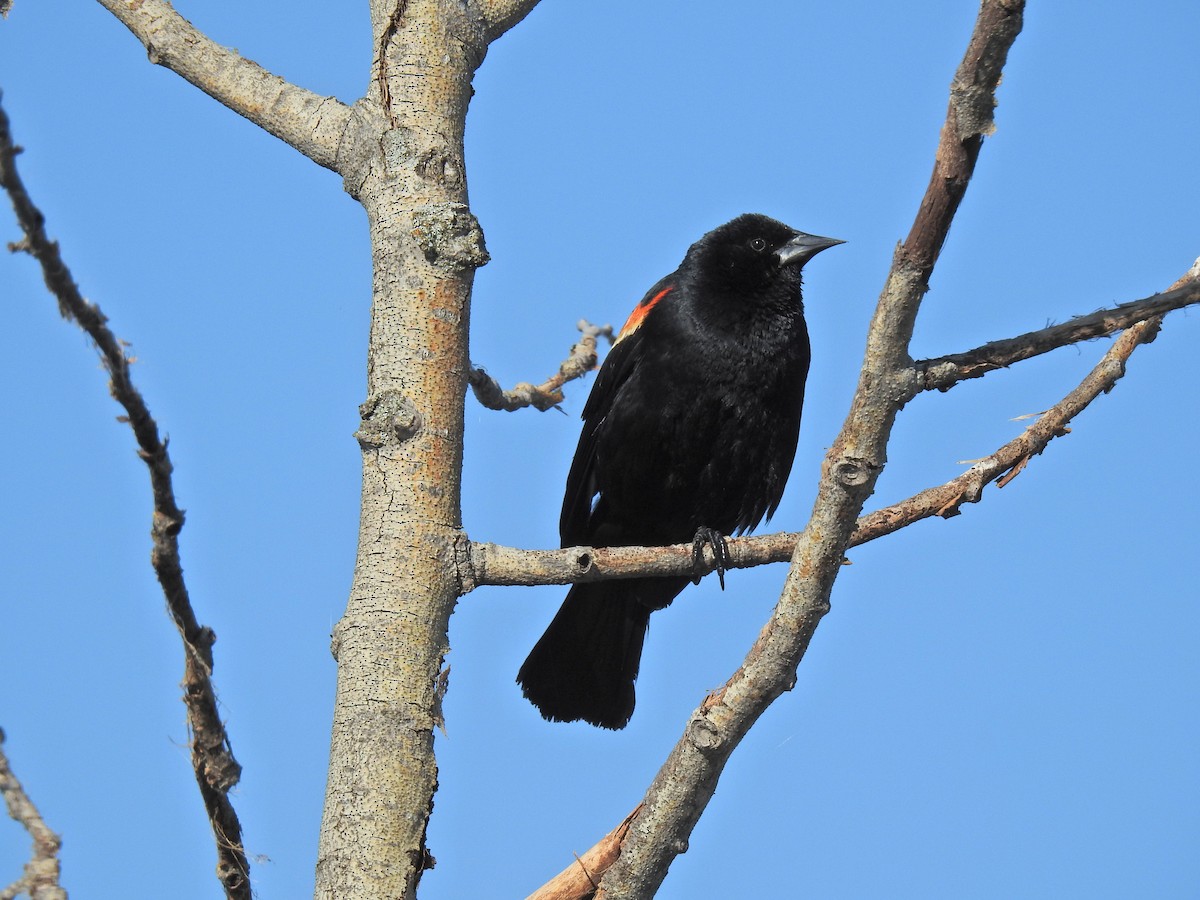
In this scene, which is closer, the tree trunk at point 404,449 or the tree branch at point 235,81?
the tree trunk at point 404,449

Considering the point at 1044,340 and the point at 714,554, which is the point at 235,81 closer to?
the point at 714,554

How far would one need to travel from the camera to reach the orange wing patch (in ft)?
15.7

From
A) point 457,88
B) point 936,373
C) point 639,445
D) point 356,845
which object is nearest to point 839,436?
point 936,373

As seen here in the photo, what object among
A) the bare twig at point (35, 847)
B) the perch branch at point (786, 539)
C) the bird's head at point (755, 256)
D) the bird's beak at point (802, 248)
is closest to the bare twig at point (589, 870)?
the perch branch at point (786, 539)

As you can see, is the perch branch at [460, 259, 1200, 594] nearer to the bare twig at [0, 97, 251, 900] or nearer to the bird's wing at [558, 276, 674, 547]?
the bare twig at [0, 97, 251, 900]

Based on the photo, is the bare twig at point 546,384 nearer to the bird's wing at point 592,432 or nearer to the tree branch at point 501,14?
the bird's wing at point 592,432

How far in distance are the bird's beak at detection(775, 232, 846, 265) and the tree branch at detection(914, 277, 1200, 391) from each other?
266cm

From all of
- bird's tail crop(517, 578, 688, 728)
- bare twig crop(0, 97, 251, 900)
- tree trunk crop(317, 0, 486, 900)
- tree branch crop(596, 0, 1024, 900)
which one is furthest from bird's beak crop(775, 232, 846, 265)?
bare twig crop(0, 97, 251, 900)

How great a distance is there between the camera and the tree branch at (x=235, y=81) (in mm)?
3086

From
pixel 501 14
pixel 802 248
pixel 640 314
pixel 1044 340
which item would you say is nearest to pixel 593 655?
pixel 640 314

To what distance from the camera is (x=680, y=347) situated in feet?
14.7

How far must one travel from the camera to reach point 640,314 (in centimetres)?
489

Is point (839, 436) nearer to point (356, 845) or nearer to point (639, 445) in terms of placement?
point (356, 845)

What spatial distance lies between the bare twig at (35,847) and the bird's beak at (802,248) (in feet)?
11.8
